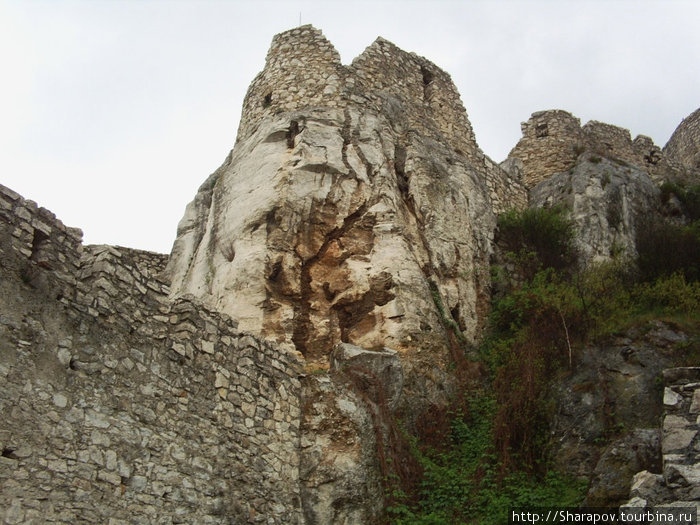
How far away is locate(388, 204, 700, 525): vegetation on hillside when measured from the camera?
1105cm

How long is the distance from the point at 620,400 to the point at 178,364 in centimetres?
612

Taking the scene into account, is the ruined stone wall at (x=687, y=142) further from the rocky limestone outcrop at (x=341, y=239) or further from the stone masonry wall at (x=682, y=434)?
the stone masonry wall at (x=682, y=434)

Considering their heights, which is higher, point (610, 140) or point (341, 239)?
point (610, 140)

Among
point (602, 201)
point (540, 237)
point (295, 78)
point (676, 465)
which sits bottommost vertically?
point (676, 465)

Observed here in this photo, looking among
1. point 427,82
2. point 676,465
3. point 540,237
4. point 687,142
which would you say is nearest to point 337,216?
point 540,237

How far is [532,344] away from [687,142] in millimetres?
17611

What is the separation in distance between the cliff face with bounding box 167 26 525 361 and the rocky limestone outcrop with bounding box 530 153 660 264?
185cm

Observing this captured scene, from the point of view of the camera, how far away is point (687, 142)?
28.5 metres

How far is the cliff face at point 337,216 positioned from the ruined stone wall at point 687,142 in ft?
38.8

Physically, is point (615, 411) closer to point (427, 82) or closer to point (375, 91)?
point (375, 91)

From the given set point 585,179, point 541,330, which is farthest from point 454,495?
point 585,179

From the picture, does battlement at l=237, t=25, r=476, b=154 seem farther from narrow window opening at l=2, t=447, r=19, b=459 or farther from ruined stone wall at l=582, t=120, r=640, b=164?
narrow window opening at l=2, t=447, r=19, b=459

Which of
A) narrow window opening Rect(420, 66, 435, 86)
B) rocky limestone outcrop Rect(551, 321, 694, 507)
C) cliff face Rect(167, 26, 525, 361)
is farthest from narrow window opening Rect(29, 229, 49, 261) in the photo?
narrow window opening Rect(420, 66, 435, 86)

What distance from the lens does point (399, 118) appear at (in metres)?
17.4
